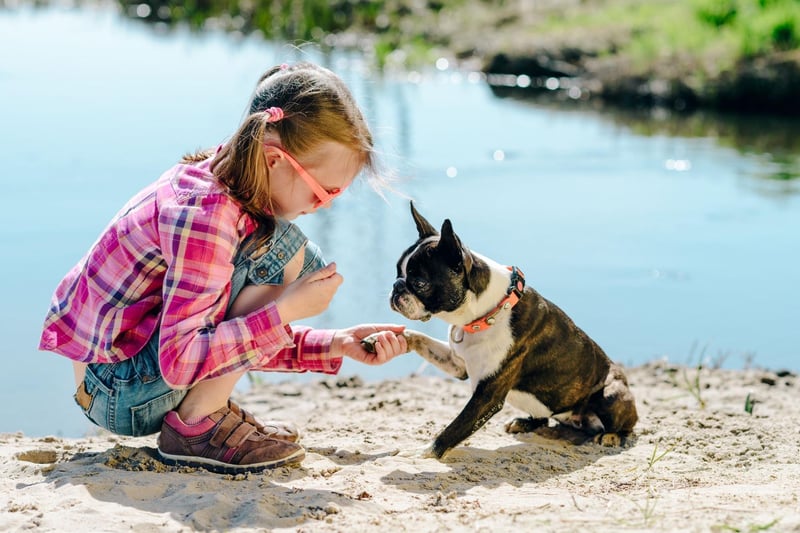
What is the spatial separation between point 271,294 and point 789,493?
200 centimetres

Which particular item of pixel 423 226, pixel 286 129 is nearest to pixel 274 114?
pixel 286 129

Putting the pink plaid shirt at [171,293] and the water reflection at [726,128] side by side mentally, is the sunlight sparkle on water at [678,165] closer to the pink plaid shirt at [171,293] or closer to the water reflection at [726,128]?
the water reflection at [726,128]

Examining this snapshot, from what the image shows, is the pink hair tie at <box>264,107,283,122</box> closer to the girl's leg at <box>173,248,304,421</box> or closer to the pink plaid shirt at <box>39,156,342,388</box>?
the pink plaid shirt at <box>39,156,342,388</box>

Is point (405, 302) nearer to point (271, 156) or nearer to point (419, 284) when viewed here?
point (419, 284)

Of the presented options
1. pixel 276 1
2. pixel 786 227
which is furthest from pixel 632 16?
pixel 786 227

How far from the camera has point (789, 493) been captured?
3.68 metres

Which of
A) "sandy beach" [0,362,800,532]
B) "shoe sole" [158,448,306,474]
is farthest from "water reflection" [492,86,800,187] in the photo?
"shoe sole" [158,448,306,474]

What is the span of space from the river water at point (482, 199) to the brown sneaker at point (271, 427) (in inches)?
46.1

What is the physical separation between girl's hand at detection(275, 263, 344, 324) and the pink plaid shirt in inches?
1.9

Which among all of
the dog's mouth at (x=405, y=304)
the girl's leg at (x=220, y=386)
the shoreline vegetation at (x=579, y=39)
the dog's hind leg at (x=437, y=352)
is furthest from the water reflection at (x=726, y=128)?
the girl's leg at (x=220, y=386)

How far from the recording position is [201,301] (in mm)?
3734

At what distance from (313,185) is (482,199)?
578 cm

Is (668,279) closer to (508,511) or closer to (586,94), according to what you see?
(508,511)

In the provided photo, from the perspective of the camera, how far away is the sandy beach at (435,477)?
133 inches
